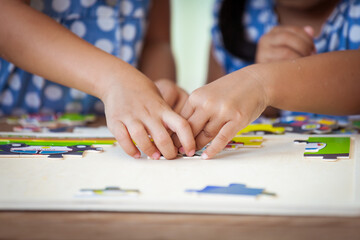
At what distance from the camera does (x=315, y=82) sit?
2.53 ft

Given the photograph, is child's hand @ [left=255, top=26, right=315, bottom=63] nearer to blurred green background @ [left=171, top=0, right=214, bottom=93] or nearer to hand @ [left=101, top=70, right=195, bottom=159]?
hand @ [left=101, top=70, right=195, bottom=159]

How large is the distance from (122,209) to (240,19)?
1.20 m

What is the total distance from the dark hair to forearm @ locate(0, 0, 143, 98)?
721 mm

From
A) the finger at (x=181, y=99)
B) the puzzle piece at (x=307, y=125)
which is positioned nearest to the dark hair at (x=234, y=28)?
the puzzle piece at (x=307, y=125)

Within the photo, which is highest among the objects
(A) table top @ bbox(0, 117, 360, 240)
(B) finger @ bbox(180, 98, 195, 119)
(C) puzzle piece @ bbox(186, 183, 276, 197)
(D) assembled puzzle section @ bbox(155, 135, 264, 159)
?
(B) finger @ bbox(180, 98, 195, 119)

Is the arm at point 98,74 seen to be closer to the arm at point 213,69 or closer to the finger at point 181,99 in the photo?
the finger at point 181,99

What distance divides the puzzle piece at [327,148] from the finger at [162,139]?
0.69ft

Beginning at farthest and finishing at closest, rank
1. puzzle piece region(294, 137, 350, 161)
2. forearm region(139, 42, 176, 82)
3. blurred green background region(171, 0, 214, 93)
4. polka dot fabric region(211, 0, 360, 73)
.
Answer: blurred green background region(171, 0, 214, 93) → forearm region(139, 42, 176, 82) → polka dot fabric region(211, 0, 360, 73) → puzzle piece region(294, 137, 350, 161)

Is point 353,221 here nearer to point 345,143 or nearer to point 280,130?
point 345,143

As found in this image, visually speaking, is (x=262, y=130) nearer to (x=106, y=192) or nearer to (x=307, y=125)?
(x=307, y=125)

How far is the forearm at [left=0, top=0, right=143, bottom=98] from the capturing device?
799 millimetres

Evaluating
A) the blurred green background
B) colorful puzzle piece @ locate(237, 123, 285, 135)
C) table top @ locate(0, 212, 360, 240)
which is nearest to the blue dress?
colorful puzzle piece @ locate(237, 123, 285, 135)

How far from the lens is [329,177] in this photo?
54cm

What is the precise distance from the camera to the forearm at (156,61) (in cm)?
143
